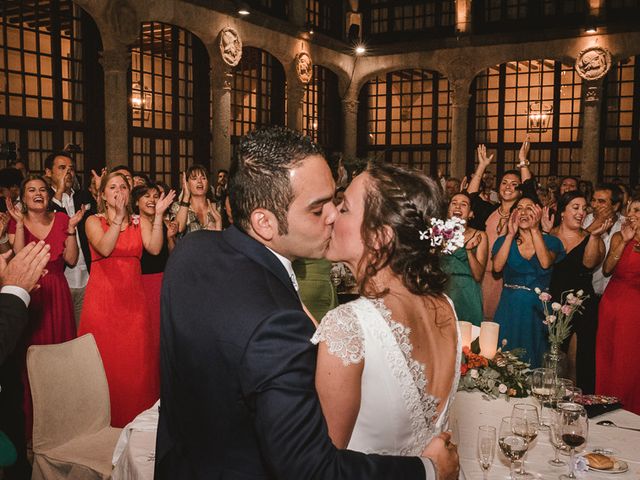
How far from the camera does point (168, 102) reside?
12.6 metres

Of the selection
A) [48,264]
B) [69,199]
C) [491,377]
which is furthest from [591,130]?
[491,377]

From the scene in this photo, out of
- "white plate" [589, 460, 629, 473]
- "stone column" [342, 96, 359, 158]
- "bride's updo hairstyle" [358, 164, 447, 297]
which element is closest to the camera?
"bride's updo hairstyle" [358, 164, 447, 297]

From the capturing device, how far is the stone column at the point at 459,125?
15320mm

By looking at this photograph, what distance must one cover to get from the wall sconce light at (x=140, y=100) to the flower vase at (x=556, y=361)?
10639 mm

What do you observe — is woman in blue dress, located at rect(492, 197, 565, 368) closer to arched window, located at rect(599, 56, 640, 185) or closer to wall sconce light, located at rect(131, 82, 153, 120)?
wall sconce light, located at rect(131, 82, 153, 120)

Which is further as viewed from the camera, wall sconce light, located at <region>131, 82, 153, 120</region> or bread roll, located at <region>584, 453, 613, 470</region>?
wall sconce light, located at <region>131, 82, 153, 120</region>

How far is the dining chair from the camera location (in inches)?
Answer: 114

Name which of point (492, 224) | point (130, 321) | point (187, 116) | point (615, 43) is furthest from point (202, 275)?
point (615, 43)

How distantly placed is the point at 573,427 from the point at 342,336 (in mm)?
953

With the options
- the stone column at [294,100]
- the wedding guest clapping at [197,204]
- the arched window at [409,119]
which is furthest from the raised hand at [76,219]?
the arched window at [409,119]

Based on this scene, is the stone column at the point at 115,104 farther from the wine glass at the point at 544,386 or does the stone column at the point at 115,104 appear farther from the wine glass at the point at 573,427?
the wine glass at the point at 573,427

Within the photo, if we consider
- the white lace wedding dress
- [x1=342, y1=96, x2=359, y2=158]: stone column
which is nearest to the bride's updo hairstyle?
the white lace wedding dress

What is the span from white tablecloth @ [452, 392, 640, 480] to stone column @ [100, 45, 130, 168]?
9029 millimetres

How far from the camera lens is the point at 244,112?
14547 millimetres
